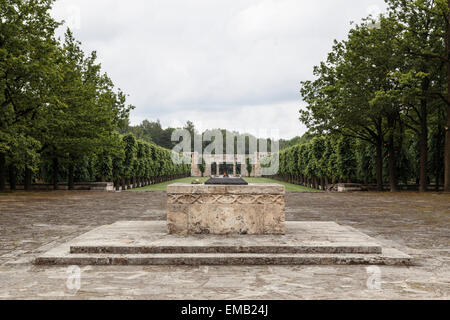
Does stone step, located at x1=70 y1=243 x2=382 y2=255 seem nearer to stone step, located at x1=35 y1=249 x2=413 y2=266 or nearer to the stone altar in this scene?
stone step, located at x1=35 y1=249 x2=413 y2=266

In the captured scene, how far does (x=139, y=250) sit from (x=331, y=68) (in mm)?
23325

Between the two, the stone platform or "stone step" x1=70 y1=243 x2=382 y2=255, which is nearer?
the stone platform

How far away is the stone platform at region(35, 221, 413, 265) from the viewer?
5.67 m

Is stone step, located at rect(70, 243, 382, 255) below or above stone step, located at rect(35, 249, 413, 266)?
above

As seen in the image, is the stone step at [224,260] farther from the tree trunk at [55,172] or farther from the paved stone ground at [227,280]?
the tree trunk at [55,172]

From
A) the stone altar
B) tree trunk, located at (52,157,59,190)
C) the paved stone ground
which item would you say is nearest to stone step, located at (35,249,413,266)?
the paved stone ground

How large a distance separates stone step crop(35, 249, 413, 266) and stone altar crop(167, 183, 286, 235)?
1.30 m

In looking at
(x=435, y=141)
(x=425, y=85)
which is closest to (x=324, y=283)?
(x=425, y=85)

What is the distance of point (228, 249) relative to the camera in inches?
236

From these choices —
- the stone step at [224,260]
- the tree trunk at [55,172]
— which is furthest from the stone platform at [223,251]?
the tree trunk at [55,172]

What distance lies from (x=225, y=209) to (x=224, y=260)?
1486mm

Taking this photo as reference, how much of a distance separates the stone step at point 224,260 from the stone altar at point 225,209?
51.2 inches

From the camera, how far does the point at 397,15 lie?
23.2 meters

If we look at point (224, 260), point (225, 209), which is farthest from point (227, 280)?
point (225, 209)
